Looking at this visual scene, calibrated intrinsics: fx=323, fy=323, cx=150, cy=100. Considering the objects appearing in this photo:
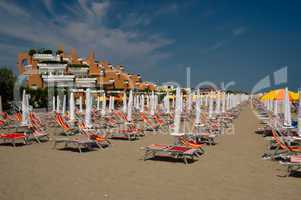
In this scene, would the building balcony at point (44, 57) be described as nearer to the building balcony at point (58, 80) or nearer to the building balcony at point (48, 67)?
the building balcony at point (48, 67)

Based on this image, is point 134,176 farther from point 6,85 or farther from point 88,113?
point 6,85

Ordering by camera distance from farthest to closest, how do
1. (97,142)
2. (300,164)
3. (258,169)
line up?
(97,142), (258,169), (300,164)

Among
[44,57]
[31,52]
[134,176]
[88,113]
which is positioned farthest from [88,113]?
[31,52]

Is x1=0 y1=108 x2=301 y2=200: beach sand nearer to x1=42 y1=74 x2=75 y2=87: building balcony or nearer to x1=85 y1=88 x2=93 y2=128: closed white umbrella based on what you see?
x1=85 y1=88 x2=93 y2=128: closed white umbrella

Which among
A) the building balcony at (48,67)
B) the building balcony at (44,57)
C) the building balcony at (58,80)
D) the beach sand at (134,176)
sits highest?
the building balcony at (44,57)

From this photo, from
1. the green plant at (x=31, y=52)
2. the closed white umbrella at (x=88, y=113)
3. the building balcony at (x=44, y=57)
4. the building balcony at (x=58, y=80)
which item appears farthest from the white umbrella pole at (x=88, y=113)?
the green plant at (x=31, y=52)

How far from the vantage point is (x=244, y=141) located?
11.3 metres

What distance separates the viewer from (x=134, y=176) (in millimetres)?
6082

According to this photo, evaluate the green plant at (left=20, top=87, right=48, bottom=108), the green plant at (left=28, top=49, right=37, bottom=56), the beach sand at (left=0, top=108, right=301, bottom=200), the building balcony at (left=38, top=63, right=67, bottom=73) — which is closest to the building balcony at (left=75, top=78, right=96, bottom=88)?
the building balcony at (left=38, top=63, right=67, bottom=73)

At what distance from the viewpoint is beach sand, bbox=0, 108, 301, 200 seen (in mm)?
4906

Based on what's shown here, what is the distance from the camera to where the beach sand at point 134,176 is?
4.91m

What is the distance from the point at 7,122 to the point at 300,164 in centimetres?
1361

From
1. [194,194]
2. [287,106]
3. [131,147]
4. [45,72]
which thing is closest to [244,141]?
[287,106]

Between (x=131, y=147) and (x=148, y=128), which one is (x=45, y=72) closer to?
(x=148, y=128)
